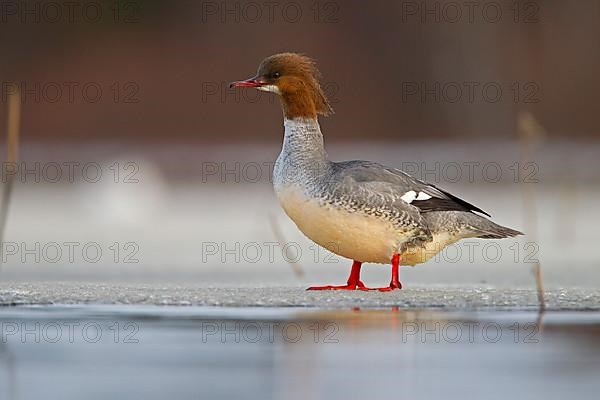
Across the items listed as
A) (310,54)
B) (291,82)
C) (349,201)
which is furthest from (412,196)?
(310,54)

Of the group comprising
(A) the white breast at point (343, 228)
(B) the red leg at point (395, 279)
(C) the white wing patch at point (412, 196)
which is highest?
(C) the white wing patch at point (412, 196)

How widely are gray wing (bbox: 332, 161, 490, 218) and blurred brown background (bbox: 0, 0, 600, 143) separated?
16453mm

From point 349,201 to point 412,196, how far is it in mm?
449

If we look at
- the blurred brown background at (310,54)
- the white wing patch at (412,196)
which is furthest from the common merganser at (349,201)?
the blurred brown background at (310,54)

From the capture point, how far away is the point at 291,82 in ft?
26.3

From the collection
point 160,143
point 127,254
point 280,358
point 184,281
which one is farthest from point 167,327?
point 160,143

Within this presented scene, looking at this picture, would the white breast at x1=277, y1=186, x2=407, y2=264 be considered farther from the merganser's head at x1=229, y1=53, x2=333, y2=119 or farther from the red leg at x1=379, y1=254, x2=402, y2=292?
the merganser's head at x1=229, y1=53, x2=333, y2=119

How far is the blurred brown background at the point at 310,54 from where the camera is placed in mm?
24719

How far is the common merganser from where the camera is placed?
7535 mm

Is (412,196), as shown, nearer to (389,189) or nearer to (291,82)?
(389,189)

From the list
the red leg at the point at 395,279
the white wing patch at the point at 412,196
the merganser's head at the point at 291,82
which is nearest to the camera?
the red leg at the point at 395,279

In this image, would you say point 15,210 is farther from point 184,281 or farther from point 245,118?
point 245,118

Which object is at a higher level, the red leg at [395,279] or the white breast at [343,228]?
the white breast at [343,228]

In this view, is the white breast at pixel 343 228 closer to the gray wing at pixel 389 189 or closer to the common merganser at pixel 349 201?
the common merganser at pixel 349 201
